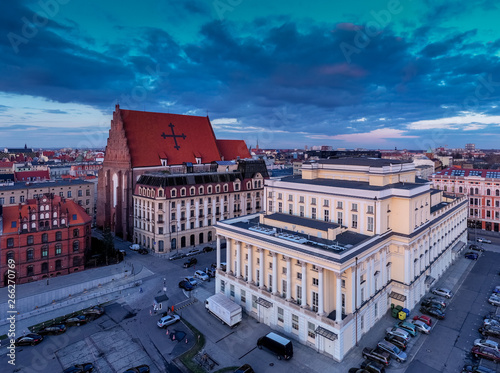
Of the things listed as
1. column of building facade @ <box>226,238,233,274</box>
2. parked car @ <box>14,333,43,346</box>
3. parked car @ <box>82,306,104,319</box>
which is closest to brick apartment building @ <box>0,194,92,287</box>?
parked car @ <box>82,306,104,319</box>

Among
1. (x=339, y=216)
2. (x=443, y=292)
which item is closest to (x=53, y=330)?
(x=339, y=216)

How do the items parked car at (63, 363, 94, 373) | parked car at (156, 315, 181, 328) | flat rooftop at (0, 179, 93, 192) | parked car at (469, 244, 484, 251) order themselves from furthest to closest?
flat rooftop at (0, 179, 93, 192)
parked car at (469, 244, 484, 251)
parked car at (156, 315, 181, 328)
parked car at (63, 363, 94, 373)

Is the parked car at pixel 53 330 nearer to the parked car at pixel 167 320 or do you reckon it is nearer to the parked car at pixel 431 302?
the parked car at pixel 167 320

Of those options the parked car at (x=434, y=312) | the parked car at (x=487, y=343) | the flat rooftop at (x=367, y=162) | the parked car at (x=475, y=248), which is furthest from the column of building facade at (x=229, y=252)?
the parked car at (x=475, y=248)

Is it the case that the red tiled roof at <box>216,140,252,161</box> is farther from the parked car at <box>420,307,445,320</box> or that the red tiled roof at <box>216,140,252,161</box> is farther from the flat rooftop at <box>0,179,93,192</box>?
the parked car at <box>420,307,445,320</box>

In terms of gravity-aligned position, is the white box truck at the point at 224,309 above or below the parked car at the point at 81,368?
above
